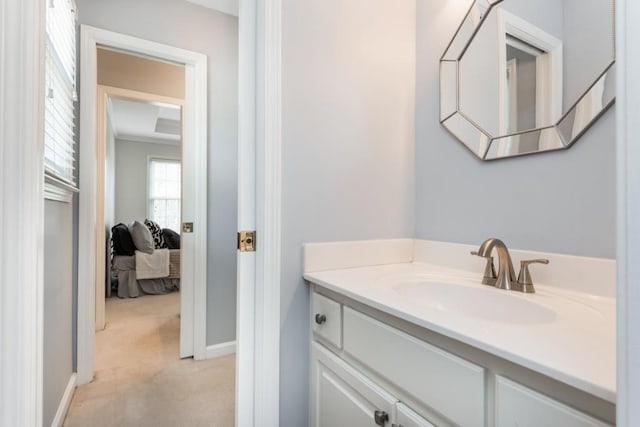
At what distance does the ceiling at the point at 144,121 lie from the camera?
4.28m

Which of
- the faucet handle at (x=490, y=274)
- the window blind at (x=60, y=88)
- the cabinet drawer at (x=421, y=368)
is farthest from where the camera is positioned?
the window blind at (x=60, y=88)

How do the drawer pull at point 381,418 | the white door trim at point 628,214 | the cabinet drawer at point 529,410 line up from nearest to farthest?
1. the white door trim at point 628,214
2. the cabinet drawer at point 529,410
3. the drawer pull at point 381,418

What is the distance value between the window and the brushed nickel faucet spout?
645 centimetres

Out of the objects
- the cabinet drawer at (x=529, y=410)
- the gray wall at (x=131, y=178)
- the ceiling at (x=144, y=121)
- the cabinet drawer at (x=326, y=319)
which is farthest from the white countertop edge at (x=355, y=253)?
the gray wall at (x=131, y=178)

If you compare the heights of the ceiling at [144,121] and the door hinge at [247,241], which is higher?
the ceiling at [144,121]

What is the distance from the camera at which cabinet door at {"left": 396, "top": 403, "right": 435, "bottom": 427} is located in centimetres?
A: 71

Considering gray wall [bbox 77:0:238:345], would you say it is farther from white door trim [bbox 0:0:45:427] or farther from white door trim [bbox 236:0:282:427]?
white door trim [bbox 0:0:45:427]

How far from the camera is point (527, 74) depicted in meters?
1.07

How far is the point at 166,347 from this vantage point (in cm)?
240

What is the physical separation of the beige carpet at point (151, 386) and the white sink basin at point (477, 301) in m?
1.19

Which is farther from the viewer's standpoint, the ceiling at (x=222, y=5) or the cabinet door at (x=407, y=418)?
the ceiling at (x=222, y=5)

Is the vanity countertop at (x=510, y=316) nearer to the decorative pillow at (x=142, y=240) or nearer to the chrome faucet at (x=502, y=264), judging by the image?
the chrome faucet at (x=502, y=264)

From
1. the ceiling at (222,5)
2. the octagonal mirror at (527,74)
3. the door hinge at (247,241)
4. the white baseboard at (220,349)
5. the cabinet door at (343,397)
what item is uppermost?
the ceiling at (222,5)

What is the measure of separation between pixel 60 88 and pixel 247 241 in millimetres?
1241
